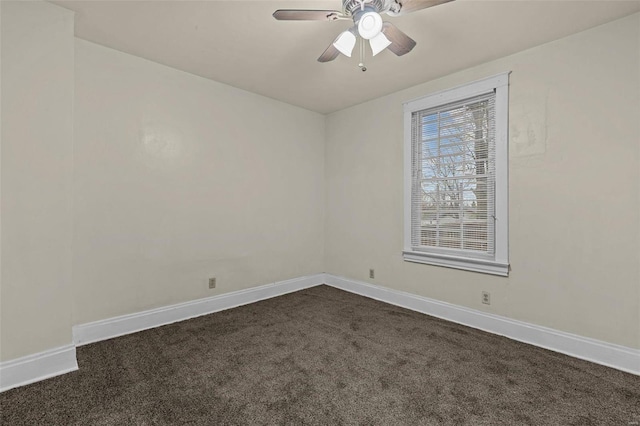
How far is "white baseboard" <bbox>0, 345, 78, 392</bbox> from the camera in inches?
76.4

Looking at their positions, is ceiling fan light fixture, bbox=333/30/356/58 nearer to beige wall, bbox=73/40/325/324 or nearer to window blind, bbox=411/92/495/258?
window blind, bbox=411/92/495/258

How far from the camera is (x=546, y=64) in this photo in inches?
103

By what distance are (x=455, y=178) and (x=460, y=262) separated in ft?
2.87

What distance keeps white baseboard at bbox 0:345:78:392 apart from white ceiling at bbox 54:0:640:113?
7.93 ft

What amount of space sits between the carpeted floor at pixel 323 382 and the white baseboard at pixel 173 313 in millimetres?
125

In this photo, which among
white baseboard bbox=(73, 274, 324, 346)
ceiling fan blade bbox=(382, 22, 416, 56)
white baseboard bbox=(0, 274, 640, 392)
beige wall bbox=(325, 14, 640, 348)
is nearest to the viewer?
ceiling fan blade bbox=(382, 22, 416, 56)

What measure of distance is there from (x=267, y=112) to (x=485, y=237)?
2.92 metres

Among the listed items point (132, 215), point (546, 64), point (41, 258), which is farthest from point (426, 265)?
point (41, 258)

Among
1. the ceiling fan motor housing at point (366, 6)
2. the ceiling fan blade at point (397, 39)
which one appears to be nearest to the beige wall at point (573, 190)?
the ceiling fan blade at point (397, 39)

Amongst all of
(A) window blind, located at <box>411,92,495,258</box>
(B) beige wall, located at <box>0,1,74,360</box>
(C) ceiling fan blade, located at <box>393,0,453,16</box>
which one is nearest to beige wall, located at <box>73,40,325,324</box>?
(B) beige wall, located at <box>0,1,74,360</box>

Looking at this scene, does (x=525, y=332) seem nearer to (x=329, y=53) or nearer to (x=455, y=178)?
(x=455, y=178)

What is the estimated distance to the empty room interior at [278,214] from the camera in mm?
1958

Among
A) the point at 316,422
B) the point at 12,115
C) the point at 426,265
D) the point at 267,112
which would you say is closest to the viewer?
the point at 316,422

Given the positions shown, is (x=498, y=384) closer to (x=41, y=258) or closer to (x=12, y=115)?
(x=41, y=258)
